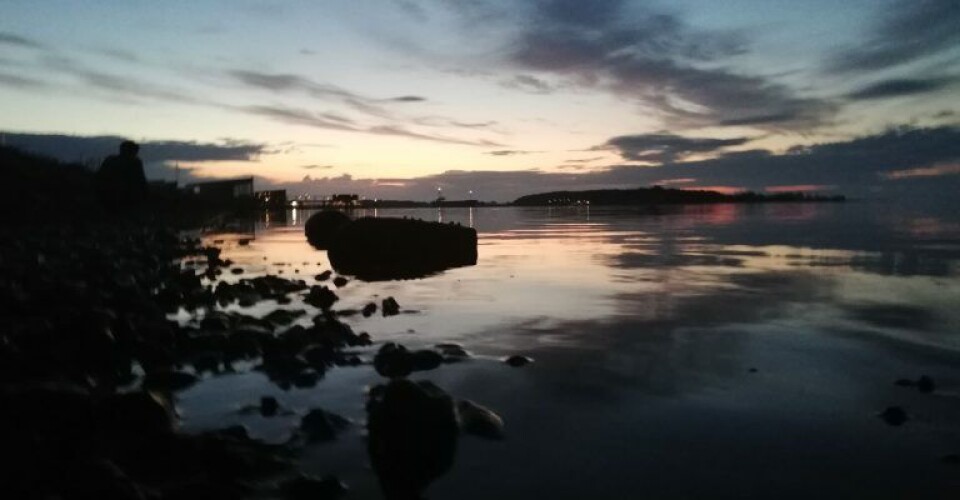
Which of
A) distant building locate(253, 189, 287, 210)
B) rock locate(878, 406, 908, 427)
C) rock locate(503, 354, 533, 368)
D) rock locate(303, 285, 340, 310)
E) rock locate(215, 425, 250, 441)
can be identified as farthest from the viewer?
distant building locate(253, 189, 287, 210)

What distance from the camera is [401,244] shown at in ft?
64.2

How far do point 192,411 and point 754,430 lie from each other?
4.54 meters

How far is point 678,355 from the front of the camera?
719cm

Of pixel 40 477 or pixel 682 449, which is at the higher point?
pixel 40 477

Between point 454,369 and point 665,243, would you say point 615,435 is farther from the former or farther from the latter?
point 665,243

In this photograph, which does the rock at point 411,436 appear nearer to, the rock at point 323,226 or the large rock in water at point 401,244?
the large rock in water at point 401,244

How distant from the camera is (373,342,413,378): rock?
6.39 m

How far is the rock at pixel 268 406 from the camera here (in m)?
5.05

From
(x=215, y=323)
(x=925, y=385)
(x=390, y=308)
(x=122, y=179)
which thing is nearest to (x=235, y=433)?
(x=215, y=323)

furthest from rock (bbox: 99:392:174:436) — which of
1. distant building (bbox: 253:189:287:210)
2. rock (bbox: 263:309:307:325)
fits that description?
distant building (bbox: 253:189:287:210)

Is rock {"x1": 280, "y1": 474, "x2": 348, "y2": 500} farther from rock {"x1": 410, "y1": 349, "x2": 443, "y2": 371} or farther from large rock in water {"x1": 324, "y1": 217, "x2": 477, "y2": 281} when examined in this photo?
large rock in water {"x1": 324, "y1": 217, "x2": 477, "y2": 281}

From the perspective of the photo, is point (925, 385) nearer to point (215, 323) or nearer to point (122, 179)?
point (215, 323)

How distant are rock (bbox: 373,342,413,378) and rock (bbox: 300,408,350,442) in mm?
1478

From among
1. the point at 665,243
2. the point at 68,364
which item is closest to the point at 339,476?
the point at 68,364
